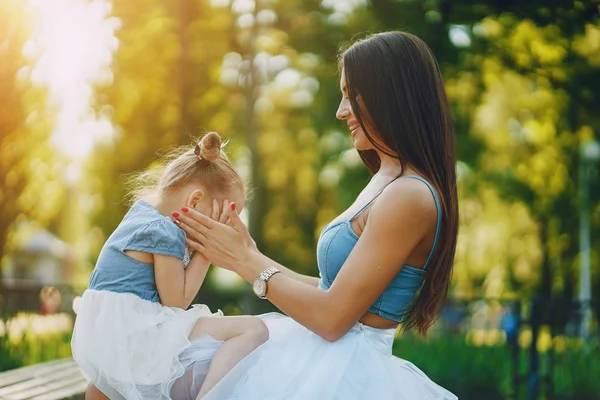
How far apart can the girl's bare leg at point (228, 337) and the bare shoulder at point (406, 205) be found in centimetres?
59

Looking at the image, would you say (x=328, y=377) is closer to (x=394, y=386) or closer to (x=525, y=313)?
(x=394, y=386)

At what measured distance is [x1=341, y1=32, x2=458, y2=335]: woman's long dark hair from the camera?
304 cm

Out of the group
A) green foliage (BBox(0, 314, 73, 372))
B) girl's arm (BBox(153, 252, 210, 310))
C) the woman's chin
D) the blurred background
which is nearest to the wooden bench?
the blurred background

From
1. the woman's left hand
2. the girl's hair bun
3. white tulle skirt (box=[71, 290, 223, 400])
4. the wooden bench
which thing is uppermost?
the girl's hair bun

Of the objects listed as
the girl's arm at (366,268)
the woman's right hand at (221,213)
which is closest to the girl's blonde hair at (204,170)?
the woman's right hand at (221,213)

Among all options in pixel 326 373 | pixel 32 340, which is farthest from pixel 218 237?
pixel 32 340

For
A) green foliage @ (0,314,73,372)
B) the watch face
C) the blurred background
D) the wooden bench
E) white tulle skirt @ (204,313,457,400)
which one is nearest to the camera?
white tulle skirt @ (204,313,457,400)

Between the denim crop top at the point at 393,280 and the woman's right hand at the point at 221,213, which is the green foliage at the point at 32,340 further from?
the denim crop top at the point at 393,280

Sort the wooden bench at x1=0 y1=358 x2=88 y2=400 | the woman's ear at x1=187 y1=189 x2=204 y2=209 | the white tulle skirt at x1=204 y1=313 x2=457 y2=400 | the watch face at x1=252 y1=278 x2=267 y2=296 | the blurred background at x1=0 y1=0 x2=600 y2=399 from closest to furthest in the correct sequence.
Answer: the white tulle skirt at x1=204 y1=313 x2=457 y2=400
the watch face at x1=252 y1=278 x2=267 y2=296
the woman's ear at x1=187 y1=189 x2=204 y2=209
the wooden bench at x1=0 y1=358 x2=88 y2=400
the blurred background at x1=0 y1=0 x2=600 y2=399

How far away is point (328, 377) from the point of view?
283 cm

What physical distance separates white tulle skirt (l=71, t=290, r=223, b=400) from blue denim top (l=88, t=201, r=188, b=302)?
5cm

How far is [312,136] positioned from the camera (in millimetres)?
22938

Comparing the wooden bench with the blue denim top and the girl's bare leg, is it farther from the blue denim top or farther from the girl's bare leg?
the girl's bare leg

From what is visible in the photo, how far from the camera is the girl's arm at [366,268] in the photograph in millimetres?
2875
